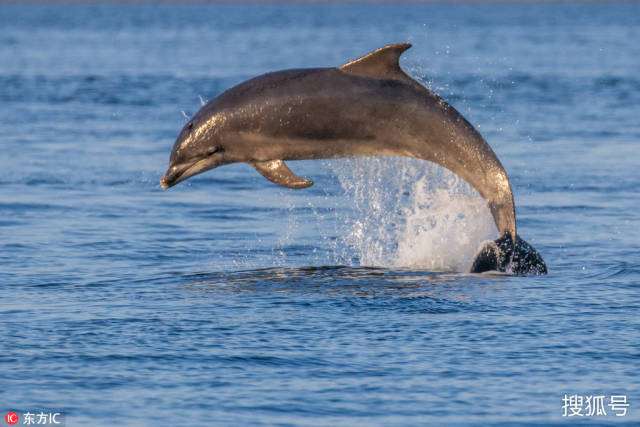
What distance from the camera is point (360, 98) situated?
14172 mm

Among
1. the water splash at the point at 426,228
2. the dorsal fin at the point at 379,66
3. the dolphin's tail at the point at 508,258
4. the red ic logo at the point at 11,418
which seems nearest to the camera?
the red ic logo at the point at 11,418

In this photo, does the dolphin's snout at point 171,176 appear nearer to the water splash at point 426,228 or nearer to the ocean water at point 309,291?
the ocean water at point 309,291

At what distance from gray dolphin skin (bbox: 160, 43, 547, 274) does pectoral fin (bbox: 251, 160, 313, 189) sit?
9.8 inches

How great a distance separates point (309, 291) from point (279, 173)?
150cm

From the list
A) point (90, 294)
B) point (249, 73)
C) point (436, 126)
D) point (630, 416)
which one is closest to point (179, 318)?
point (90, 294)

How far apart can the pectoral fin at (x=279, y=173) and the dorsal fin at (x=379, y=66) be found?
1485 millimetres

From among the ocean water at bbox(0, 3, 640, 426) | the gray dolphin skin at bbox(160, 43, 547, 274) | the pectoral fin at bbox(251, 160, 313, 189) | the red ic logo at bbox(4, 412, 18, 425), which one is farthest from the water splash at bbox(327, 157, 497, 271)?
the red ic logo at bbox(4, 412, 18, 425)

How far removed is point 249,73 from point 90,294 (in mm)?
43638

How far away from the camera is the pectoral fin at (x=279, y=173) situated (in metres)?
14.9

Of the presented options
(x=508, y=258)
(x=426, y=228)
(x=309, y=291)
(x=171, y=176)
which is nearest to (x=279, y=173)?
(x=171, y=176)

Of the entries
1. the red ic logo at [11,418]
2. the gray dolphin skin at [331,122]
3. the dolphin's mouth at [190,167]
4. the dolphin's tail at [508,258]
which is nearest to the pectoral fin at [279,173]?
the gray dolphin skin at [331,122]

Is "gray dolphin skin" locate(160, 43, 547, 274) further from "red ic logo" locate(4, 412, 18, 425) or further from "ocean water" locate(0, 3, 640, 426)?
"red ic logo" locate(4, 412, 18, 425)

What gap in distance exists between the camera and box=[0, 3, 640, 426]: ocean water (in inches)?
425

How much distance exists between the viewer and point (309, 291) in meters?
14.7
